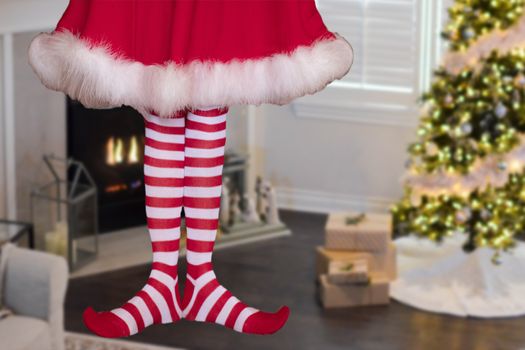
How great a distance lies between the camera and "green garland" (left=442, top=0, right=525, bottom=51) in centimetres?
568

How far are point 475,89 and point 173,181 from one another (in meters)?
3.99

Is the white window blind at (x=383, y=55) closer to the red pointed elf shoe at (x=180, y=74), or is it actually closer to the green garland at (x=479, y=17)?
the green garland at (x=479, y=17)

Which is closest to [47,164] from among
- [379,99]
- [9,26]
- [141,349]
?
[9,26]

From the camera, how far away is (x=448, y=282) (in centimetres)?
626

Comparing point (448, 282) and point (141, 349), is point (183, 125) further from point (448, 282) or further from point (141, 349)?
point (448, 282)

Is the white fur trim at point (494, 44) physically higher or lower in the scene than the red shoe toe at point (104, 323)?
higher

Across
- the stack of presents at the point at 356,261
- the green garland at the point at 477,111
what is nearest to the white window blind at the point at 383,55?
the stack of presents at the point at 356,261

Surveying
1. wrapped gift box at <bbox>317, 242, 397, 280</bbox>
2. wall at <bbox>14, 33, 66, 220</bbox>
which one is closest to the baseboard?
wrapped gift box at <bbox>317, 242, 397, 280</bbox>

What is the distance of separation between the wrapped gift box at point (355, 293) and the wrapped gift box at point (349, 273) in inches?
1.1

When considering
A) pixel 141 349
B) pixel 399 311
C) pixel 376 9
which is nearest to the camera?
pixel 141 349

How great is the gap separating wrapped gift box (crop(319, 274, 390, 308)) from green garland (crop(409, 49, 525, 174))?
74 centimetres

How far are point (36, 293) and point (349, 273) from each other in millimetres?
1760

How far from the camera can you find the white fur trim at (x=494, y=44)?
18.8 ft

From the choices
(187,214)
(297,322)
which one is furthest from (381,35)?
(187,214)
